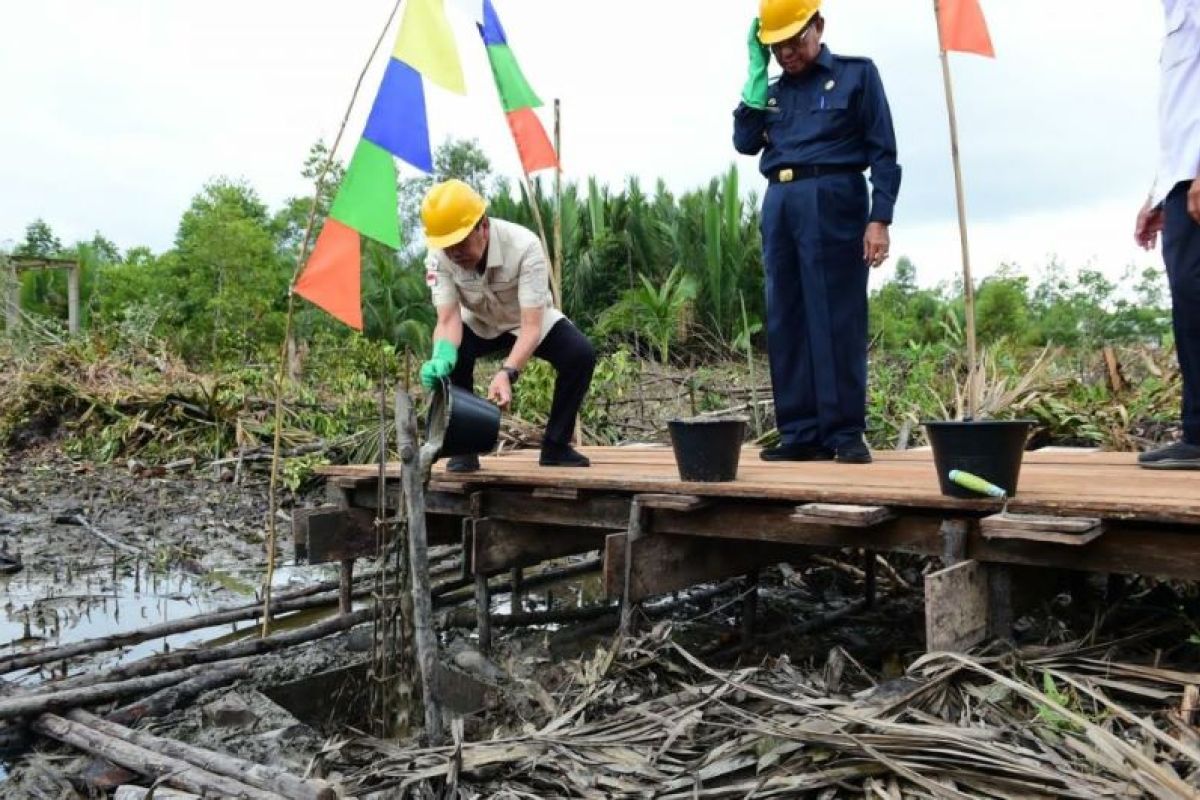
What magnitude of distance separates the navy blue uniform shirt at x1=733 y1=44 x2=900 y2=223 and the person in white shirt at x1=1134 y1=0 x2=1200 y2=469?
39.6 inches

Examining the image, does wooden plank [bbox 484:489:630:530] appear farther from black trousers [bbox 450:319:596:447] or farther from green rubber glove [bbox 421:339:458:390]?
green rubber glove [bbox 421:339:458:390]

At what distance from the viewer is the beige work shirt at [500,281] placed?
396 centimetres

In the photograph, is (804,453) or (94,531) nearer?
(804,453)

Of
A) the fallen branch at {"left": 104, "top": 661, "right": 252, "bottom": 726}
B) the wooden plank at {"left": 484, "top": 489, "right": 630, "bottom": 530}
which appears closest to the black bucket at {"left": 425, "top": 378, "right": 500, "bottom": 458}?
the wooden plank at {"left": 484, "top": 489, "right": 630, "bottom": 530}

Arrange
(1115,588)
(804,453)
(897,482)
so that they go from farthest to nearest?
(804,453) < (1115,588) < (897,482)

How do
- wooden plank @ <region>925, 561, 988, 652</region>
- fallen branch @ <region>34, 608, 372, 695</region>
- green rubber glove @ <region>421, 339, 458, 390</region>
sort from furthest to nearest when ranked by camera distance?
fallen branch @ <region>34, 608, 372, 695</region>, green rubber glove @ <region>421, 339, 458, 390</region>, wooden plank @ <region>925, 561, 988, 652</region>

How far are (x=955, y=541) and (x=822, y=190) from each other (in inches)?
69.3

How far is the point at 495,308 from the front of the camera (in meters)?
4.14

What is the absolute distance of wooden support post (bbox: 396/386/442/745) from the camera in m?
2.98

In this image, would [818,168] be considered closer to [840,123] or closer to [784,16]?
[840,123]

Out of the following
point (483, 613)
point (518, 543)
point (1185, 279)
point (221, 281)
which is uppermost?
point (221, 281)

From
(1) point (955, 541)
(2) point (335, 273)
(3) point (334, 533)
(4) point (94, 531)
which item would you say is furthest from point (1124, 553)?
(4) point (94, 531)

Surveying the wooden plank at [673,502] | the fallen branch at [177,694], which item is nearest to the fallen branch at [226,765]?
the fallen branch at [177,694]

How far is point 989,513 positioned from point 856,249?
1.63 meters
